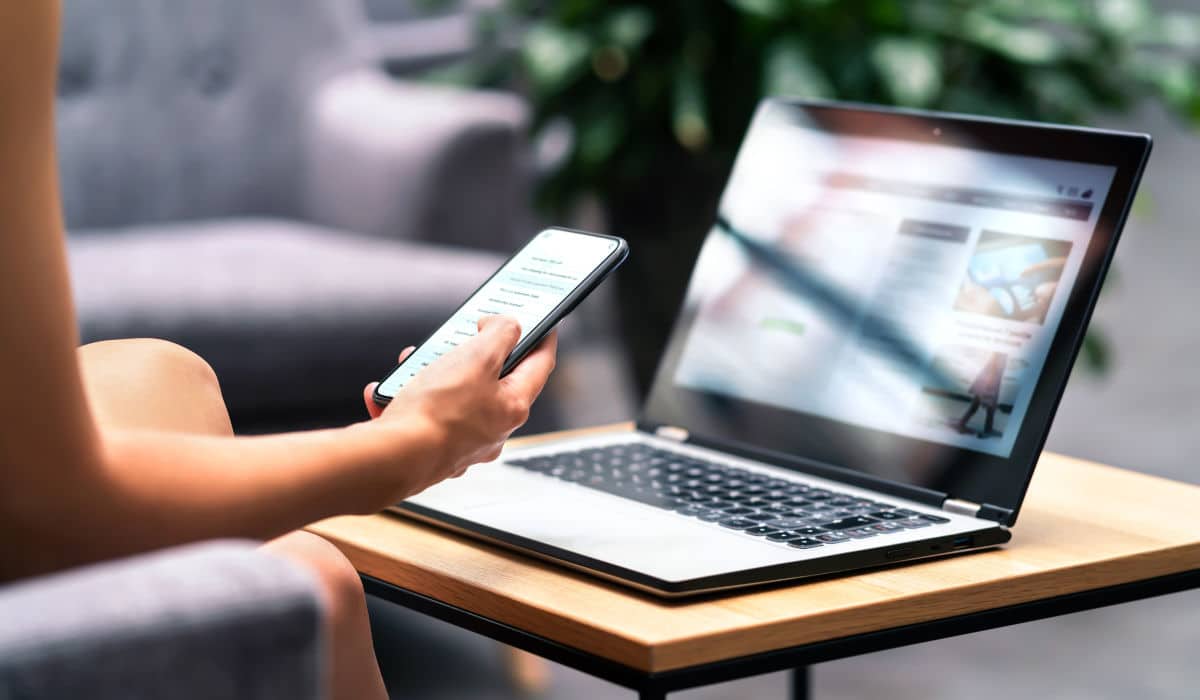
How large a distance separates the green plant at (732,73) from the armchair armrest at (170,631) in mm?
1940

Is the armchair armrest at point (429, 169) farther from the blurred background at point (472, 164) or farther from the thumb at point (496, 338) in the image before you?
the thumb at point (496, 338)

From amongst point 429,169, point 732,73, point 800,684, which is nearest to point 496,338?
point 800,684

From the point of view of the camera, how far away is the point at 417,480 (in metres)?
0.65

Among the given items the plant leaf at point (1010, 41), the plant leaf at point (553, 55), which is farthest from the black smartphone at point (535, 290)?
the plant leaf at point (1010, 41)

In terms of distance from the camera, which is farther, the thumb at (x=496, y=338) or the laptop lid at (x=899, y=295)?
the laptop lid at (x=899, y=295)

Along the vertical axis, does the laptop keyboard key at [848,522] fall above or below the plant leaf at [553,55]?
below

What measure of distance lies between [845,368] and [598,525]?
0.25 meters

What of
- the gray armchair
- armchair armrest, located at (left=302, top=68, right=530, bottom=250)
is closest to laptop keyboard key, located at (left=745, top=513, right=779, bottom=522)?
the gray armchair

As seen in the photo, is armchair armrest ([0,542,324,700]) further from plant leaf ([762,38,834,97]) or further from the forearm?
plant leaf ([762,38,834,97])

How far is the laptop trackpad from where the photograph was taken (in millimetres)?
750

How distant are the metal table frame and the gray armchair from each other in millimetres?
1032

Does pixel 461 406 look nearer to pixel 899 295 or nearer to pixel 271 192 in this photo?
pixel 899 295

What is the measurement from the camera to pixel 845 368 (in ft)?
3.26

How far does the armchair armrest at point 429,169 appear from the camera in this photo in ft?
7.00
